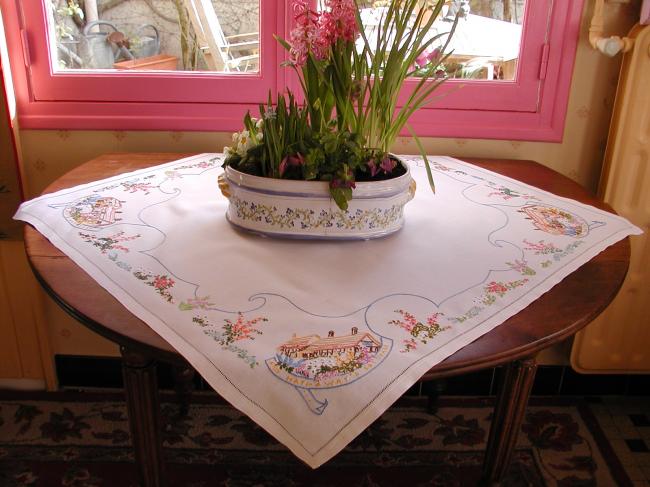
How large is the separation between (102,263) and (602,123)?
141cm

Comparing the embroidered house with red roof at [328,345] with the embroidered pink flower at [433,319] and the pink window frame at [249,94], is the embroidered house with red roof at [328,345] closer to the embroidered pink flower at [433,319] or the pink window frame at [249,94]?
the embroidered pink flower at [433,319]

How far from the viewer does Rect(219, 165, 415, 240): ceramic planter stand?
106 centimetres

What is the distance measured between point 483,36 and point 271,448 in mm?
1296

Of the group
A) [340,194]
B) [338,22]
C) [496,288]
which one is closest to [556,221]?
[496,288]

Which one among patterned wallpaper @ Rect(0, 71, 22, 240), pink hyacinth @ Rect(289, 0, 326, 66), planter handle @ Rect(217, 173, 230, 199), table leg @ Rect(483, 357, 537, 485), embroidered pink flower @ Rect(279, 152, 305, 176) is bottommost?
table leg @ Rect(483, 357, 537, 485)

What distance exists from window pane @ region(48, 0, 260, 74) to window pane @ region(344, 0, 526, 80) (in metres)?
0.35

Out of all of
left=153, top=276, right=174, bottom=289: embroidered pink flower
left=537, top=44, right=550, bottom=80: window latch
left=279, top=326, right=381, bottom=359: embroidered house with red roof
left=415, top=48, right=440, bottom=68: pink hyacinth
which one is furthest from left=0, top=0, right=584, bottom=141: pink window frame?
left=279, top=326, right=381, bottom=359: embroidered house with red roof

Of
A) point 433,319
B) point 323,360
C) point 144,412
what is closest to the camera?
point 323,360

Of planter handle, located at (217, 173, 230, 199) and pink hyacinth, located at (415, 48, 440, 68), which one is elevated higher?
pink hyacinth, located at (415, 48, 440, 68)

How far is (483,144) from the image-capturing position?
1751mm

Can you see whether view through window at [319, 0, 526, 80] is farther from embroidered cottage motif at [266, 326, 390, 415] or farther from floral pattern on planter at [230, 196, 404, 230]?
embroidered cottage motif at [266, 326, 390, 415]

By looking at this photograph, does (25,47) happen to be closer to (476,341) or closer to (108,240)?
(108,240)

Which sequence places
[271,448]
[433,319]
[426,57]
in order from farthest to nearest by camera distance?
[271,448] → [426,57] → [433,319]

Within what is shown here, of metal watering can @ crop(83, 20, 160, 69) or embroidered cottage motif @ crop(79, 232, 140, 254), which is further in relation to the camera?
metal watering can @ crop(83, 20, 160, 69)
